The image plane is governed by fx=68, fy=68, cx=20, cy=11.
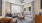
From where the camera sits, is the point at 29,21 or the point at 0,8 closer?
the point at 29,21

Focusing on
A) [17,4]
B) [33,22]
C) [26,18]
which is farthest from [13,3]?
[33,22]

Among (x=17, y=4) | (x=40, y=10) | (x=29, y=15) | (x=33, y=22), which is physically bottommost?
(x=33, y=22)

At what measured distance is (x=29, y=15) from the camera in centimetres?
226

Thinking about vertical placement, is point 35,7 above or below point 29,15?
above

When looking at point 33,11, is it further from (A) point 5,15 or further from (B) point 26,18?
(A) point 5,15

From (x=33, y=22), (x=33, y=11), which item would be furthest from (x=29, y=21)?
(x=33, y=11)

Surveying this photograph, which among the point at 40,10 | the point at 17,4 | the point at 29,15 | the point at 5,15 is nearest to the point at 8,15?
the point at 5,15

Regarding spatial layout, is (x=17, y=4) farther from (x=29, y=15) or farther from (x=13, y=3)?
(x=29, y=15)

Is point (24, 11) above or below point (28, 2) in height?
below

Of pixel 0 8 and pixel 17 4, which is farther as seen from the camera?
pixel 0 8

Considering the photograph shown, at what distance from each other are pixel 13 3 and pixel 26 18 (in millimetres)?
676

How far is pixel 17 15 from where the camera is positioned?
2.28 m

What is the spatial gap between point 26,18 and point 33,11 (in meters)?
0.33

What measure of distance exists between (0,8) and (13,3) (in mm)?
539
